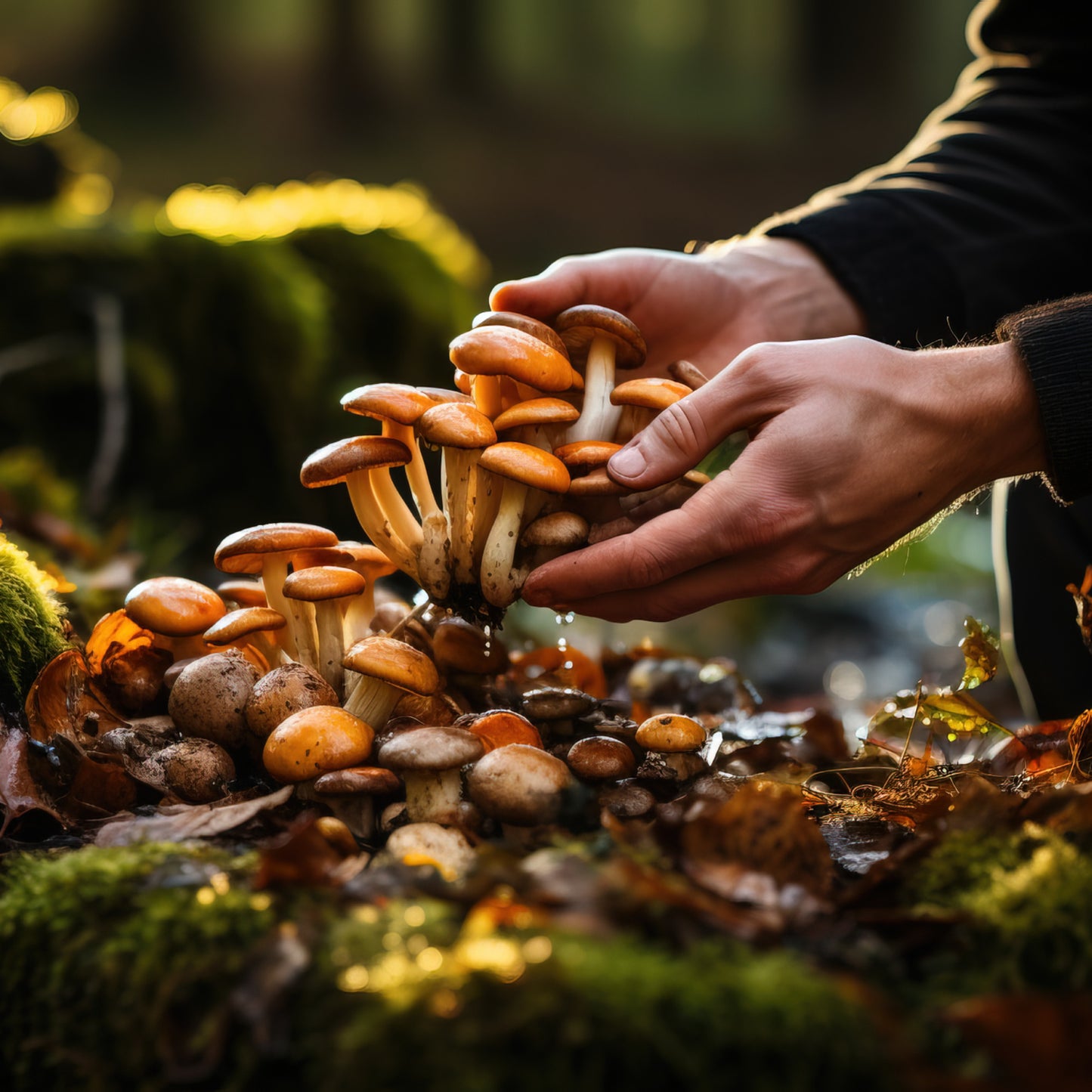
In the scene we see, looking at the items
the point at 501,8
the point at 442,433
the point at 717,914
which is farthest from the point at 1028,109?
the point at 501,8

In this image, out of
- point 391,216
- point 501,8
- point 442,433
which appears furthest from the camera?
point 501,8

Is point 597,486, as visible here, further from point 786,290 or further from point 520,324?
point 786,290

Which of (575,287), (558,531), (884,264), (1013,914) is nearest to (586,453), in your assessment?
(558,531)

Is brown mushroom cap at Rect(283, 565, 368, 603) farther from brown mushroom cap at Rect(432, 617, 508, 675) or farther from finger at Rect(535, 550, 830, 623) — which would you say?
finger at Rect(535, 550, 830, 623)

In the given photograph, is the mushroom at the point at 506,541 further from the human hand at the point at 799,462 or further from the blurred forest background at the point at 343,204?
the blurred forest background at the point at 343,204

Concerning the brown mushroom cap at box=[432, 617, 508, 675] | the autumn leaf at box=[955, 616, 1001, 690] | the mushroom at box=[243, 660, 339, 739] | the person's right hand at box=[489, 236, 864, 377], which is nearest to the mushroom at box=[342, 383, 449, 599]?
Answer: the brown mushroom cap at box=[432, 617, 508, 675]

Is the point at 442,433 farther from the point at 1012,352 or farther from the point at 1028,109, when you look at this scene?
the point at 1028,109
